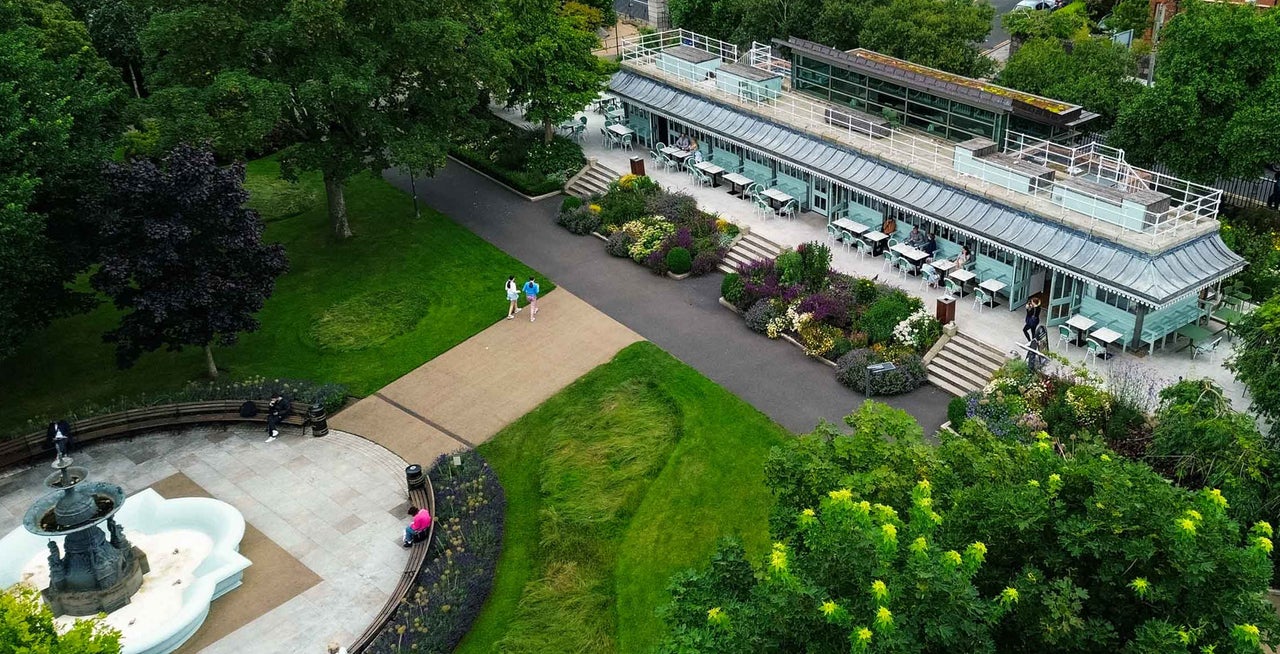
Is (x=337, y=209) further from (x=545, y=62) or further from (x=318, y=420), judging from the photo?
(x=318, y=420)

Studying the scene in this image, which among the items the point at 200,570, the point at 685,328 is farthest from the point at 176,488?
the point at 685,328

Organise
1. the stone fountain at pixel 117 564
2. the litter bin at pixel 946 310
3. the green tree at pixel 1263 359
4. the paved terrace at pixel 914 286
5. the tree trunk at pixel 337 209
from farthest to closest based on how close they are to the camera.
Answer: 1. the tree trunk at pixel 337 209
2. the litter bin at pixel 946 310
3. the paved terrace at pixel 914 286
4. the green tree at pixel 1263 359
5. the stone fountain at pixel 117 564

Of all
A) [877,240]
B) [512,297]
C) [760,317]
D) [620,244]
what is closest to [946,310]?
[877,240]

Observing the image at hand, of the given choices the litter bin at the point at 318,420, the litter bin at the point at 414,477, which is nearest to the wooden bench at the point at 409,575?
the litter bin at the point at 414,477

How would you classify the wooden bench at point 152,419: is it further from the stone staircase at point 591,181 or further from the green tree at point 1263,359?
the green tree at point 1263,359

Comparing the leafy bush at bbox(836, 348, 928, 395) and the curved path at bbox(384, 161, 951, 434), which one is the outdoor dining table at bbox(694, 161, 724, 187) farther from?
the leafy bush at bbox(836, 348, 928, 395)

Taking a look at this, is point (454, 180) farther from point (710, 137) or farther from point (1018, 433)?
point (1018, 433)
